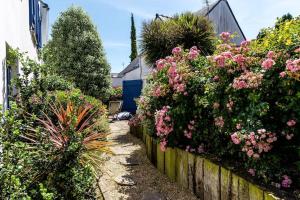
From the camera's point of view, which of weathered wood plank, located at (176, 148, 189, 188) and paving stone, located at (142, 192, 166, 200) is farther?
weathered wood plank, located at (176, 148, 189, 188)

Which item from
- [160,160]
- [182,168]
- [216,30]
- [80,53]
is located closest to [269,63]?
[182,168]

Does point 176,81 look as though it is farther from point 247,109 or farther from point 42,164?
point 42,164

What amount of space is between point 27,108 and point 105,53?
490 inches

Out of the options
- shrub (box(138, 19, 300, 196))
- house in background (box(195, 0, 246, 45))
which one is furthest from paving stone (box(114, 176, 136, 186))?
house in background (box(195, 0, 246, 45))

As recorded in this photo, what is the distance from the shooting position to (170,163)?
16.5 ft

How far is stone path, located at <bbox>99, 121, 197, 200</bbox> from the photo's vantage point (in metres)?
4.34

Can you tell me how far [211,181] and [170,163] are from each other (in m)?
1.33

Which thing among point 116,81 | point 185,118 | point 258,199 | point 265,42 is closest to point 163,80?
point 185,118

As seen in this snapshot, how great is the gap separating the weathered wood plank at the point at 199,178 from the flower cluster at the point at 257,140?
3.63 feet

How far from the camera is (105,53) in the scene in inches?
695

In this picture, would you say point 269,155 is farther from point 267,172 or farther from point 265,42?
point 265,42

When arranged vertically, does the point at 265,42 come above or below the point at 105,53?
below

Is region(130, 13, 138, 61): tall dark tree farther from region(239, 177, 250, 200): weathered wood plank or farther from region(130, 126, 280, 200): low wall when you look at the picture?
region(239, 177, 250, 200): weathered wood plank

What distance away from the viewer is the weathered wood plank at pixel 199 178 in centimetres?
402
